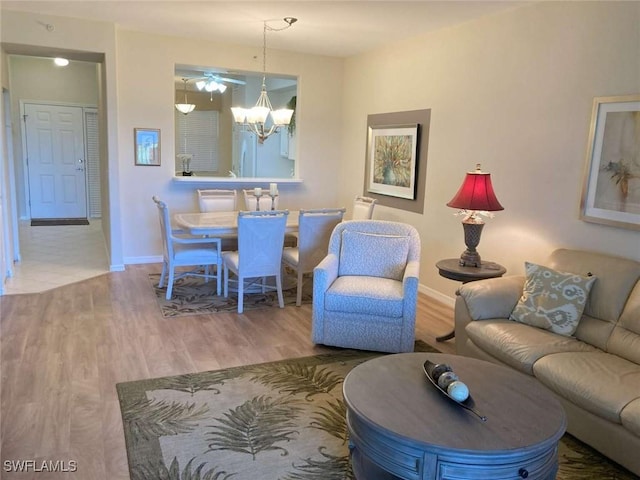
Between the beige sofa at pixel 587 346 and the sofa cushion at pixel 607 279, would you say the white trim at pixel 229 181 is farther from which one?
the sofa cushion at pixel 607 279

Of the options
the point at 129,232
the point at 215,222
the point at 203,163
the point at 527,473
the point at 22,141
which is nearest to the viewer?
the point at 527,473

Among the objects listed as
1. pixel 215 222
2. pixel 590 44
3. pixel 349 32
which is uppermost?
pixel 349 32

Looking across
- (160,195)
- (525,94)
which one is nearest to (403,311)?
(525,94)

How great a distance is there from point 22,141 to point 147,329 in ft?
20.7

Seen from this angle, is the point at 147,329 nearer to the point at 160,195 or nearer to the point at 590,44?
the point at 160,195

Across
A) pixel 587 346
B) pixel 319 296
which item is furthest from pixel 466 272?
pixel 319 296

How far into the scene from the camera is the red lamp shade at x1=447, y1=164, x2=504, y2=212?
3.76 m

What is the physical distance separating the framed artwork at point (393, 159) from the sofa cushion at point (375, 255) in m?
1.45

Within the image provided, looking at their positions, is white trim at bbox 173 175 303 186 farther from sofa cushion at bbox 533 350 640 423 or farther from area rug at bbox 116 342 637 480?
sofa cushion at bbox 533 350 640 423

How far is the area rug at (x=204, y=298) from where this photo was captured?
179 inches

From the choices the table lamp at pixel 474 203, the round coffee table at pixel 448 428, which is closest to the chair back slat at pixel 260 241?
the table lamp at pixel 474 203

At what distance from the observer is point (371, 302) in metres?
3.61

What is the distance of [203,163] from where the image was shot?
404 inches

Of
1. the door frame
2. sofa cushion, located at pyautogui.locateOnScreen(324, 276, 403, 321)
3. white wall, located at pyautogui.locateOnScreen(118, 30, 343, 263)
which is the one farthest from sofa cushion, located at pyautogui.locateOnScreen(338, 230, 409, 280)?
the door frame
